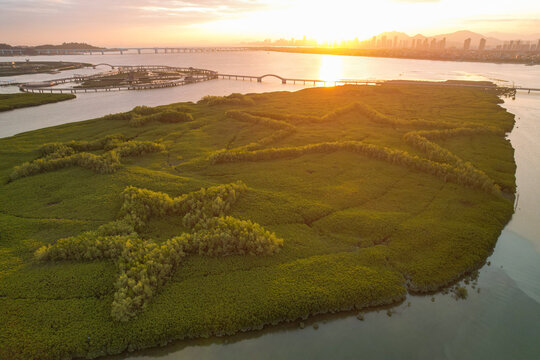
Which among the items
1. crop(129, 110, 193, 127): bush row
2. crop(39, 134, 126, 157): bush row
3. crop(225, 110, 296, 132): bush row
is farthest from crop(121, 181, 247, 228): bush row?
crop(129, 110, 193, 127): bush row

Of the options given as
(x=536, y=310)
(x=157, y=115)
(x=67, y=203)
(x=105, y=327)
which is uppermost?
(x=157, y=115)

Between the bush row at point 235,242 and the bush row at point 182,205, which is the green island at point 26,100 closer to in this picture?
the bush row at point 182,205

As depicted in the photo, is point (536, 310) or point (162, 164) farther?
point (162, 164)

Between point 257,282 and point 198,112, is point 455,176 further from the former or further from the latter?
point 198,112

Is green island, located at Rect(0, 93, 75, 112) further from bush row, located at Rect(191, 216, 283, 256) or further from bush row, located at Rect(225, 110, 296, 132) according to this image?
bush row, located at Rect(191, 216, 283, 256)

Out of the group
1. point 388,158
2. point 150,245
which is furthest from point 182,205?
point 388,158

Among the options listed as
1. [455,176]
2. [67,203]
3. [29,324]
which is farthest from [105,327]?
[455,176]
